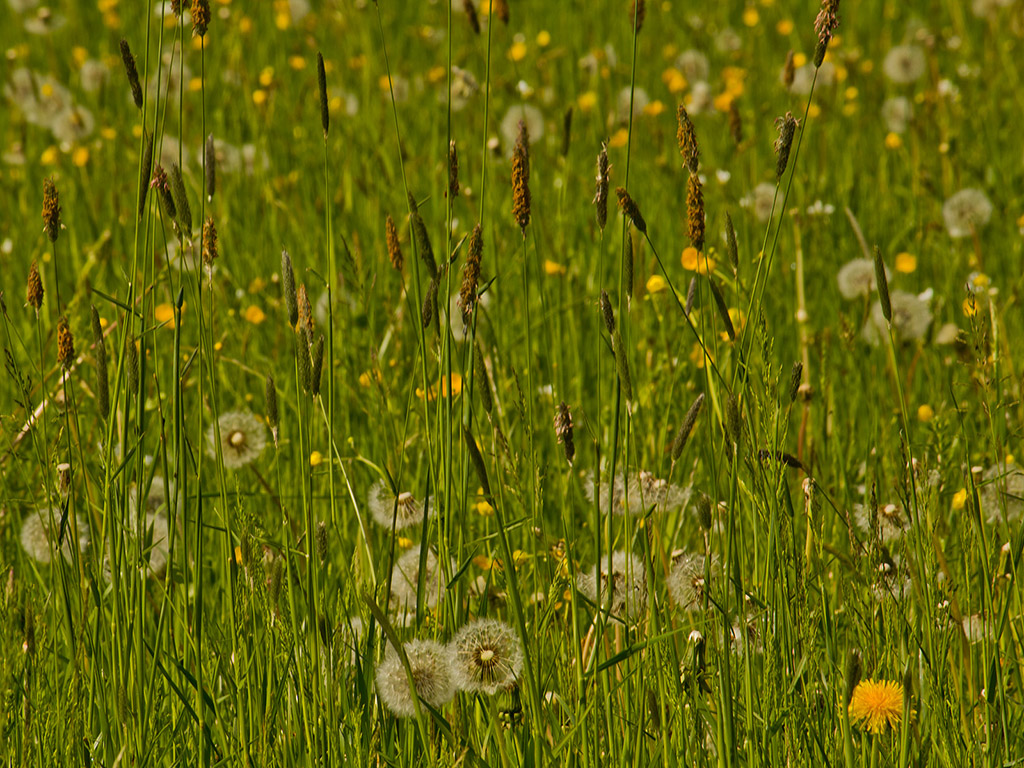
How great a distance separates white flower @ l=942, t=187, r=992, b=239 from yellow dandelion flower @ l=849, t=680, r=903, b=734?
83.3 inches

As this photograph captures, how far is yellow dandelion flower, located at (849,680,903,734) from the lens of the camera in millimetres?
1259

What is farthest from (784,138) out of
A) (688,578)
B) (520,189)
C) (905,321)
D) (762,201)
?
(762,201)

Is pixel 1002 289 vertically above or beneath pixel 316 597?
above

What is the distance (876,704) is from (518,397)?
501mm

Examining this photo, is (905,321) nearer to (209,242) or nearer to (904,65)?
(209,242)

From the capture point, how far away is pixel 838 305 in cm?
285

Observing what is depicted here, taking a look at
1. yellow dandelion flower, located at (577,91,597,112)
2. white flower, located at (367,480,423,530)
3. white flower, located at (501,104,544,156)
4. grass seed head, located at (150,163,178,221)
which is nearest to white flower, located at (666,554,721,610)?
white flower, located at (367,480,423,530)

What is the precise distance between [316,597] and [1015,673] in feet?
2.93

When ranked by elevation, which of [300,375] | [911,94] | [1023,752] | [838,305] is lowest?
[1023,752]

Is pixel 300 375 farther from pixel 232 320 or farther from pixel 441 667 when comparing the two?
pixel 232 320

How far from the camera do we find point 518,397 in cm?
137

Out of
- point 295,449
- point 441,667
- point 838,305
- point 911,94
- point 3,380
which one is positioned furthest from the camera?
point 911,94

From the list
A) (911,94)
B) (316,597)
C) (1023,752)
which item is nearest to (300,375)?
(316,597)

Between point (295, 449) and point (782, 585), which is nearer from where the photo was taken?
point (782, 585)
